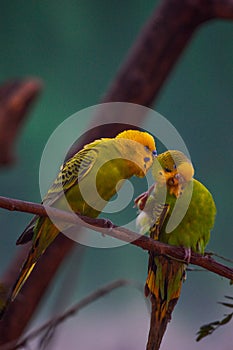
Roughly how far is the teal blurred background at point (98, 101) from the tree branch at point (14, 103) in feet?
2.21

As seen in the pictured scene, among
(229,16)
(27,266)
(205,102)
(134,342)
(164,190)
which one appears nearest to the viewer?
(164,190)

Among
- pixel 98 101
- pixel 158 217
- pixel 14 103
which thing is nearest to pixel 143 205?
pixel 158 217

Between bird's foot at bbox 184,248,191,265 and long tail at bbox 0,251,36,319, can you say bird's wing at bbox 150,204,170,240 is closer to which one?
bird's foot at bbox 184,248,191,265

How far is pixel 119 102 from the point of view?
133 centimetres

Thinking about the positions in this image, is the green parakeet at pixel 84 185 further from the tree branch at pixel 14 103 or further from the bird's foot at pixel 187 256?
the tree branch at pixel 14 103

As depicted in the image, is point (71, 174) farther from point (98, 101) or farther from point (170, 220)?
point (98, 101)

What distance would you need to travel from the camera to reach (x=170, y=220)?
0.76 m

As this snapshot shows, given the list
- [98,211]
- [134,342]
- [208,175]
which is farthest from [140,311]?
[98,211]

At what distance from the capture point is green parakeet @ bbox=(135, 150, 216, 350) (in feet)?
2.05

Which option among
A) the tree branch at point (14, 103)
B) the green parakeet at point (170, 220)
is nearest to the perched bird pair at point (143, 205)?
the green parakeet at point (170, 220)

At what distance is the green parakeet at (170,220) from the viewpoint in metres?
0.62

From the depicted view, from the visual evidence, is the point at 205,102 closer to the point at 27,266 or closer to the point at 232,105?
the point at 232,105

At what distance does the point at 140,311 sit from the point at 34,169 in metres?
0.57

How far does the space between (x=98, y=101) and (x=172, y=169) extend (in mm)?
1255
